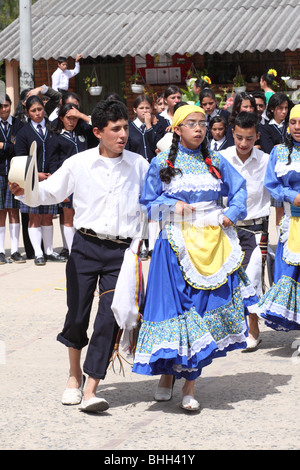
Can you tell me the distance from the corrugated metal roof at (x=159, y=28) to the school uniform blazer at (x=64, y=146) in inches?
315

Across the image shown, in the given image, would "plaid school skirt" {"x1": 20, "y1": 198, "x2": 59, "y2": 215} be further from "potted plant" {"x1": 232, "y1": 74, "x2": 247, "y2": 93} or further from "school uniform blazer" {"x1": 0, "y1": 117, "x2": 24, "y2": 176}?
"potted plant" {"x1": 232, "y1": 74, "x2": 247, "y2": 93}

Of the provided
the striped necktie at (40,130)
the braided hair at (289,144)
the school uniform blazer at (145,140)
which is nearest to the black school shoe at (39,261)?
the striped necktie at (40,130)

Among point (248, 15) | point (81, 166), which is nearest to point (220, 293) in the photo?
point (81, 166)

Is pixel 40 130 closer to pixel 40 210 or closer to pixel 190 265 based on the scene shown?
pixel 40 210

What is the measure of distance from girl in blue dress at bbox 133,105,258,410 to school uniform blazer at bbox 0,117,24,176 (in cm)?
526

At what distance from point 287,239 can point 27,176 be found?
215 cm

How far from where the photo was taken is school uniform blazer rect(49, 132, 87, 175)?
10.2 m

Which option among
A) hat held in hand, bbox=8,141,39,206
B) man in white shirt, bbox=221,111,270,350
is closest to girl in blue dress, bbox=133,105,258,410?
hat held in hand, bbox=8,141,39,206

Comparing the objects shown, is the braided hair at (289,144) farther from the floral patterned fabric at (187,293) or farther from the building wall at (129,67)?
the building wall at (129,67)

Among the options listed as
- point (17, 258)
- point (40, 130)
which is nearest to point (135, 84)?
point (40, 130)

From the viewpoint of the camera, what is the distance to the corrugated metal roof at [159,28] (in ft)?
59.0

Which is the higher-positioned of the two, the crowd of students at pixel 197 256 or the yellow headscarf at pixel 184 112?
the yellow headscarf at pixel 184 112

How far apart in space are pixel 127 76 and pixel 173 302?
50.3 ft

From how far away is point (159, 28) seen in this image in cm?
1934
